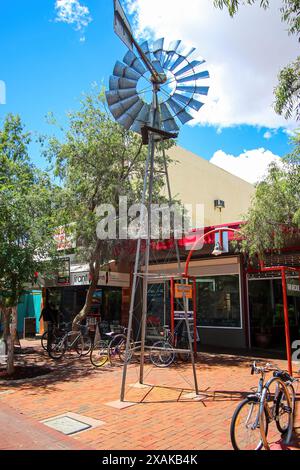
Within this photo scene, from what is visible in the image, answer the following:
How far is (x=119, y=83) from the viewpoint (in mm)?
8891

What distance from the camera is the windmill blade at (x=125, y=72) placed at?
8828mm

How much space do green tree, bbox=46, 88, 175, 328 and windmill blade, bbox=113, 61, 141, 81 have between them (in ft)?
13.6

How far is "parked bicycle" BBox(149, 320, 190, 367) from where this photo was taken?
36.9ft

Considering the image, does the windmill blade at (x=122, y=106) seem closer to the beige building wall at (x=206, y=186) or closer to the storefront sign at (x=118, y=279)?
the storefront sign at (x=118, y=279)

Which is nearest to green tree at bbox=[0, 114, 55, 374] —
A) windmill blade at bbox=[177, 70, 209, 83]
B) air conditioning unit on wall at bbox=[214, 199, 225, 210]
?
windmill blade at bbox=[177, 70, 209, 83]

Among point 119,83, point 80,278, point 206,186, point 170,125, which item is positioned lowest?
point 80,278

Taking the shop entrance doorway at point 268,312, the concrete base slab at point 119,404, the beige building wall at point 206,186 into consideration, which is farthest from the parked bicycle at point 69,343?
the beige building wall at point 206,186

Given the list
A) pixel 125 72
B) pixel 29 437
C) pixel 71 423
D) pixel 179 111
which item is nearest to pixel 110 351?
pixel 71 423

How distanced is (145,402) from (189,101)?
6.33 m

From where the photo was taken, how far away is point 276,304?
14.9 m

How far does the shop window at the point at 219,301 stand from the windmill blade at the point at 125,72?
9.34 meters

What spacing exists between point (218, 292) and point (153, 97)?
9.50 meters

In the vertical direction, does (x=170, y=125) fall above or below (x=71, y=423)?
above

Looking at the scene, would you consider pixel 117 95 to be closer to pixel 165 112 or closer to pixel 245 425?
pixel 165 112
